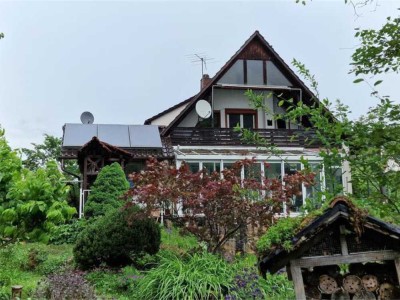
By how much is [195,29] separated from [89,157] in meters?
8.15

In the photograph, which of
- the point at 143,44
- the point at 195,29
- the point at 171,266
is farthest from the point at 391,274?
the point at 143,44

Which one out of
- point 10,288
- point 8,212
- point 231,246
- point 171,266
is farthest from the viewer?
point 231,246

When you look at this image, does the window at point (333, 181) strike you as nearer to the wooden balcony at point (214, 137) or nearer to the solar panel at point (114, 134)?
the wooden balcony at point (214, 137)

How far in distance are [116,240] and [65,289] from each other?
1.92 m

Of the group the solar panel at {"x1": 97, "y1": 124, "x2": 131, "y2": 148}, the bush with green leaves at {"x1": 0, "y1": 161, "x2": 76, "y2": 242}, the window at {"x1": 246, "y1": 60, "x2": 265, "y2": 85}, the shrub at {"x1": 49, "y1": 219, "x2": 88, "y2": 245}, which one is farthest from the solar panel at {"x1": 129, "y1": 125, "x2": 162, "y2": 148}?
the bush with green leaves at {"x1": 0, "y1": 161, "x2": 76, "y2": 242}

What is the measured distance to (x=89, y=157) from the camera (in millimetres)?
17578

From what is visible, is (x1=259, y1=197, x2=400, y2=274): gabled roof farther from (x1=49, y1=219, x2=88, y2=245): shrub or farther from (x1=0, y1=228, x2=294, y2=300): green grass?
(x1=49, y1=219, x2=88, y2=245): shrub

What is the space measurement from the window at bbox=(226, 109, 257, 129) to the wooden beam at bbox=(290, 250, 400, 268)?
18.6 meters

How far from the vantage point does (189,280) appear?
7.04 m

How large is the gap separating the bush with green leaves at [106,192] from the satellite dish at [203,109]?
6169 mm

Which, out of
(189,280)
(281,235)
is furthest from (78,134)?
(281,235)

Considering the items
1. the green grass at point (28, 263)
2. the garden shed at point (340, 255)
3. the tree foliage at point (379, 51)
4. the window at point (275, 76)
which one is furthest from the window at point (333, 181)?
the window at point (275, 76)

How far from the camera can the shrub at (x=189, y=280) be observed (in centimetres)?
686

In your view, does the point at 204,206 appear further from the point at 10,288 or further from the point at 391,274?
the point at 391,274
